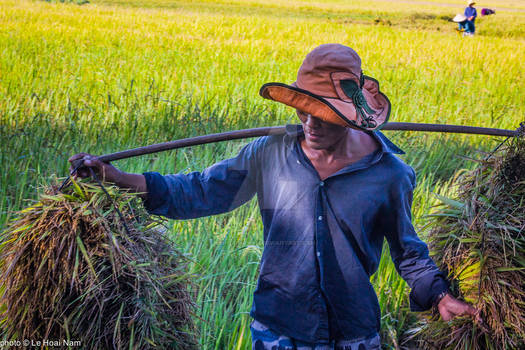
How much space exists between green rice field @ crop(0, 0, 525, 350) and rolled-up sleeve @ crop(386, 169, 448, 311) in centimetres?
44

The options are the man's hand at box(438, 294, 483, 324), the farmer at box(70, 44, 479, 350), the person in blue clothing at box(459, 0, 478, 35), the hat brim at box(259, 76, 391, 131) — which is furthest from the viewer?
the person in blue clothing at box(459, 0, 478, 35)

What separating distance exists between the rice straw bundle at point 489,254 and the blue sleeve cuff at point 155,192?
0.98m

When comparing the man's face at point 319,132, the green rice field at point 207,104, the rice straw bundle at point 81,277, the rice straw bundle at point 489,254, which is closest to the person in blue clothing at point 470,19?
the green rice field at point 207,104

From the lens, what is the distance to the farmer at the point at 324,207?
56.3 inches

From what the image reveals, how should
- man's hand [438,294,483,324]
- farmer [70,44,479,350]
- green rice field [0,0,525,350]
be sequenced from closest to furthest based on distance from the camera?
farmer [70,44,479,350], man's hand [438,294,483,324], green rice field [0,0,525,350]

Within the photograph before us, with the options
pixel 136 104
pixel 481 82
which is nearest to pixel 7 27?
pixel 136 104

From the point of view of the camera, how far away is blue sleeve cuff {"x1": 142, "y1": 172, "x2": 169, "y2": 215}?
149cm

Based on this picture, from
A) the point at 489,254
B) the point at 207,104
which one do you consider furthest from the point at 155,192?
the point at 207,104

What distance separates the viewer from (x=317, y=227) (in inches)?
57.5

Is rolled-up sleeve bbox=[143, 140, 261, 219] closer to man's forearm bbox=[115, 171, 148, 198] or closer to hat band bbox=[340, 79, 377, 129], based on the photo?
man's forearm bbox=[115, 171, 148, 198]

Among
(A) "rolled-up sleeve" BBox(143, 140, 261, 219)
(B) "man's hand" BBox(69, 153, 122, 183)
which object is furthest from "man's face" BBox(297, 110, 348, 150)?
(B) "man's hand" BBox(69, 153, 122, 183)

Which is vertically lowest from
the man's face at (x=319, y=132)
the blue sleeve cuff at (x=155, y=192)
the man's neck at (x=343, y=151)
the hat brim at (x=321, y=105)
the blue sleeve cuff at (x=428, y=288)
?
the blue sleeve cuff at (x=428, y=288)

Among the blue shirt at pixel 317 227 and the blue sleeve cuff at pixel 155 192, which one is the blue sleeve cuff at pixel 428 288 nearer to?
the blue shirt at pixel 317 227

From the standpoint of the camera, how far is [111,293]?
4.53 ft
